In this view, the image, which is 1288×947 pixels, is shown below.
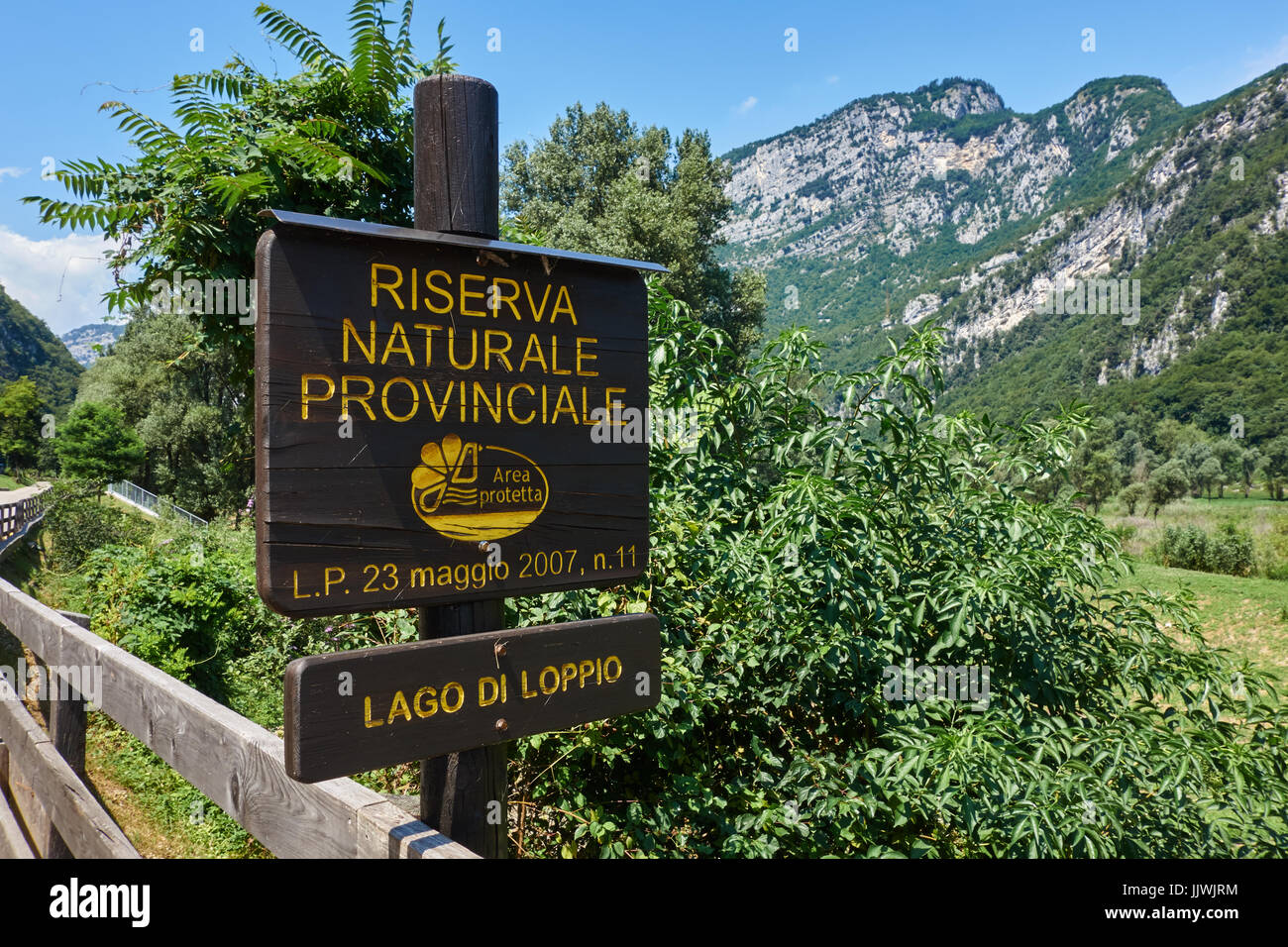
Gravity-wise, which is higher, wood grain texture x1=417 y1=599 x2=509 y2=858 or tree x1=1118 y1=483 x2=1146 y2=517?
wood grain texture x1=417 y1=599 x2=509 y2=858

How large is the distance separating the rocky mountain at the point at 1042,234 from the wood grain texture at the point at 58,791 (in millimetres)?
5130

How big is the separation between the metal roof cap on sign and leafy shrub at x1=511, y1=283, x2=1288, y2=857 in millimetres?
1289

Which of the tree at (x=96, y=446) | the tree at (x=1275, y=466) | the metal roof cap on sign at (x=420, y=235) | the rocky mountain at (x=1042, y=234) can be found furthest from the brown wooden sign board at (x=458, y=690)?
the tree at (x=1275, y=466)

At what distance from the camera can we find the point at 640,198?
2011cm

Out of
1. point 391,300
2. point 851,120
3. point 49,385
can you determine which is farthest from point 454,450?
point 851,120

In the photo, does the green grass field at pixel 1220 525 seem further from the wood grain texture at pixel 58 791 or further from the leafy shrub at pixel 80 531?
the leafy shrub at pixel 80 531

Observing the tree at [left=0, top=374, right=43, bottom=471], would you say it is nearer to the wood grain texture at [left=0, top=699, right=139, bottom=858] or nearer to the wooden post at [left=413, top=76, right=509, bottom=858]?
the wood grain texture at [left=0, top=699, right=139, bottom=858]

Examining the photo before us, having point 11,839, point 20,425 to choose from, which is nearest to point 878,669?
point 11,839

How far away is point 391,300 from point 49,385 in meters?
118

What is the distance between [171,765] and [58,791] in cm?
64

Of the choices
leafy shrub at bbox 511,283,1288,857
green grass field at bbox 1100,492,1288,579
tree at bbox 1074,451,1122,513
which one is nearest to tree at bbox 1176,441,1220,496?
green grass field at bbox 1100,492,1288,579

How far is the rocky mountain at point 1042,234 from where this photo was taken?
72.9m

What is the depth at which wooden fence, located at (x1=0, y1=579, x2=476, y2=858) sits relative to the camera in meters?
1.48
